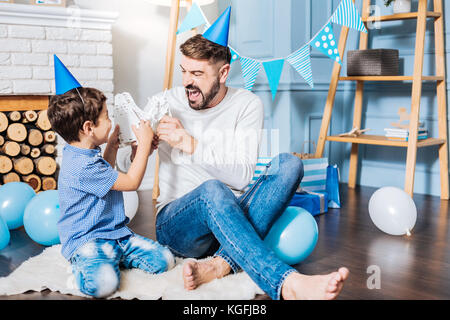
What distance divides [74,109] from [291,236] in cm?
65

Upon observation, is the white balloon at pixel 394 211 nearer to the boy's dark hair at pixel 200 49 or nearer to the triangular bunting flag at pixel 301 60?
the triangular bunting flag at pixel 301 60

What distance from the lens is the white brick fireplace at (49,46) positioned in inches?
78.6

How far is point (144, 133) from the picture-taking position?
1.15 m

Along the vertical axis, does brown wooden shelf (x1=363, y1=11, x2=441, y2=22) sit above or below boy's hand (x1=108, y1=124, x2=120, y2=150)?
above

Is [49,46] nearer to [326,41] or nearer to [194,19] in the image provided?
[194,19]

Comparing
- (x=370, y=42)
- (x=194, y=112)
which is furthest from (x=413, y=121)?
(x=194, y=112)

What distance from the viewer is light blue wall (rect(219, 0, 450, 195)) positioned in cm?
141

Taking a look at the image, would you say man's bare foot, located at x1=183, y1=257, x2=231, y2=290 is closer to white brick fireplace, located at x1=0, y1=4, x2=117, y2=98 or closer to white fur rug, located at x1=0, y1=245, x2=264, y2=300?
white fur rug, located at x1=0, y1=245, x2=264, y2=300

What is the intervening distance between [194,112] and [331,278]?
570mm

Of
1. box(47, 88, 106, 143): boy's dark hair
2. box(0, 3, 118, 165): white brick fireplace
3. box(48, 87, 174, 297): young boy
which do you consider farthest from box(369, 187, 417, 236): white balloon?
box(0, 3, 118, 165): white brick fireplace

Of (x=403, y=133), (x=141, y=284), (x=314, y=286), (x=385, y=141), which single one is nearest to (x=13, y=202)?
(x=141, y=284)

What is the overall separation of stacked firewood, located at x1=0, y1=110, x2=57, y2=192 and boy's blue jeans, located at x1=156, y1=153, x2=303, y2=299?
1011 millimetres
